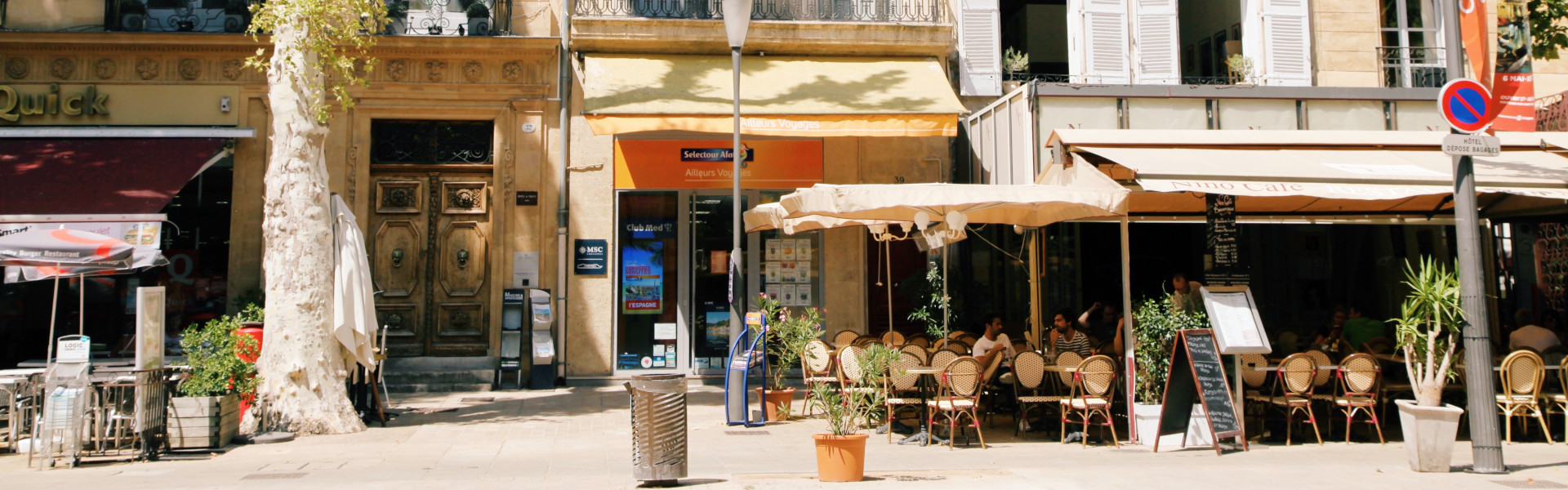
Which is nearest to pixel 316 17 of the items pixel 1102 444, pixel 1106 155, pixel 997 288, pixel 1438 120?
pixel 1106 155

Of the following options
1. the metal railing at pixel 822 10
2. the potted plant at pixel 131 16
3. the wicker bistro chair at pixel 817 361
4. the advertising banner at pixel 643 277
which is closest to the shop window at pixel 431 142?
the advertising banner at pixel 643 277

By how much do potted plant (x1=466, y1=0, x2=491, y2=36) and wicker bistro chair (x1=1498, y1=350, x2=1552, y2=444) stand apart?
40.3 ft

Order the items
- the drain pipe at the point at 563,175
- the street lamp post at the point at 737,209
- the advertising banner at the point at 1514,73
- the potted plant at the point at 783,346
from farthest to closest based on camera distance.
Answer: the drain pipe at the point at 563,175, the advertising banner at the point at 1514,73, the potted plant at the point at 783,346, the street lamp post at the point at 737,209

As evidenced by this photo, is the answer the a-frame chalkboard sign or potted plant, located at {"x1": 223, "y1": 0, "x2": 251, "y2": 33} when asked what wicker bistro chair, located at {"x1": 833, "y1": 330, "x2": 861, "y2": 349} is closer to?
the a-frame chalkboard sign

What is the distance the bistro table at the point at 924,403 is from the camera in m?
8.69

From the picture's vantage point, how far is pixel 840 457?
6648 millimetres

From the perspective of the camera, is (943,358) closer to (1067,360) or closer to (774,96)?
(1067,360)

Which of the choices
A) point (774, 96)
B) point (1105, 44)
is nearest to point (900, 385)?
point (774, 96)

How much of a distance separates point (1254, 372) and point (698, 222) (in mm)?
7372

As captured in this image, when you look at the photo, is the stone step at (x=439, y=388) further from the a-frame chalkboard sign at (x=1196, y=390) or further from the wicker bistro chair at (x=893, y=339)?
the a-frame chalkboard sign at (x=1196, y=390)

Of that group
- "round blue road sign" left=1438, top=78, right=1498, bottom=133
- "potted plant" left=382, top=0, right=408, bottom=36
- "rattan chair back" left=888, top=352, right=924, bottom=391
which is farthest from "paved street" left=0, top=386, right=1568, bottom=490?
"potted plant" left=382, top=0, right=408, bottom=36

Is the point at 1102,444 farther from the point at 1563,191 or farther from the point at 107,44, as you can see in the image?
the point at 107,44

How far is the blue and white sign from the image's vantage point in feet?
44.8

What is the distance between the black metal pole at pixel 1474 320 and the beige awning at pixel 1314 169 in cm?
143
